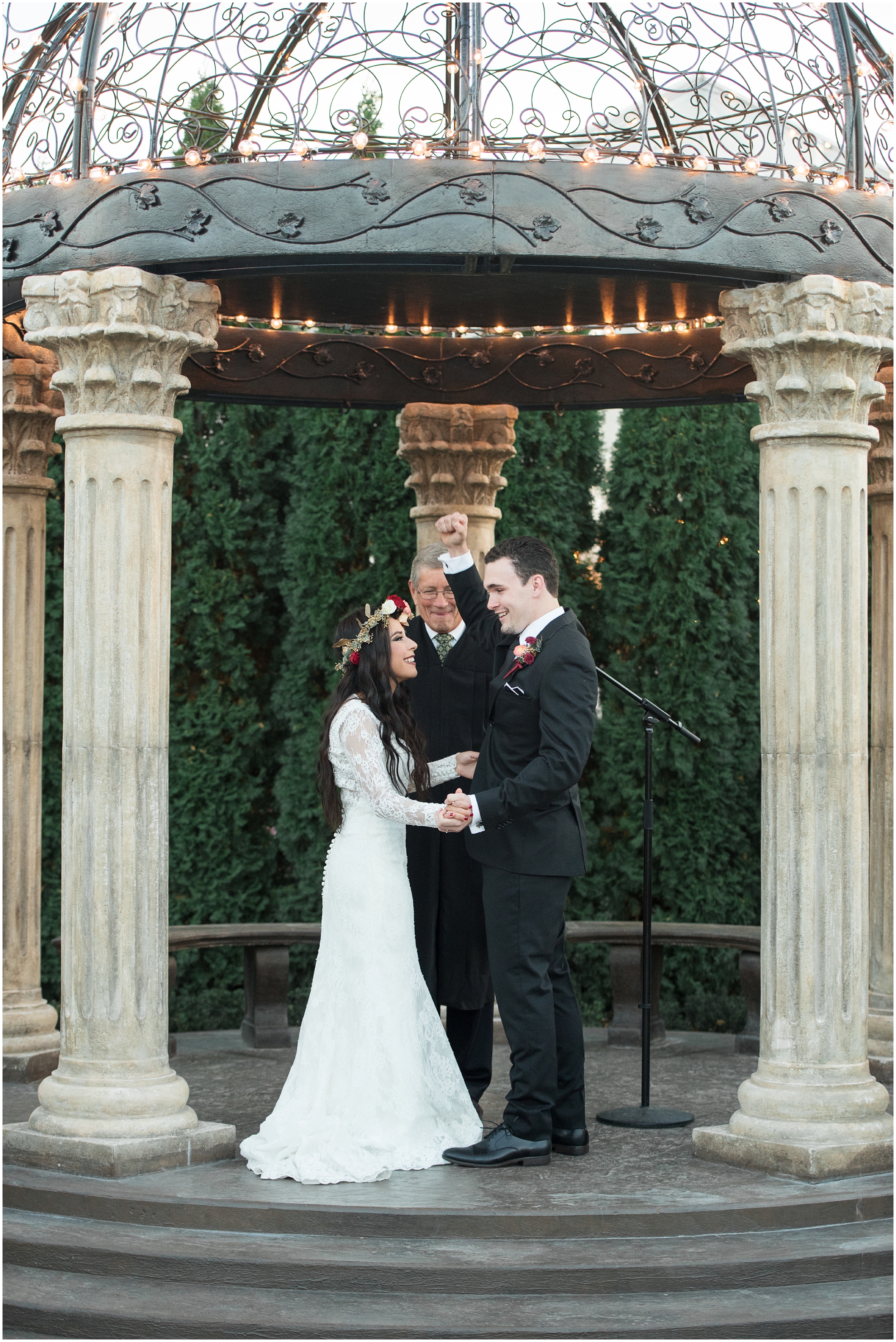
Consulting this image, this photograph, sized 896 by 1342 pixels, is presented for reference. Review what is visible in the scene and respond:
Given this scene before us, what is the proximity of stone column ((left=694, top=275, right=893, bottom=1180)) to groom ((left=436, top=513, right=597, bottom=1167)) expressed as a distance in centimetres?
68

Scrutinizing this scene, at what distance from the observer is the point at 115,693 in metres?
5.65

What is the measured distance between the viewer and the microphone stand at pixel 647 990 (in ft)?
19.6

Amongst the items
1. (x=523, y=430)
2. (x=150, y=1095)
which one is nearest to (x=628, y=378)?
(x=523, y=430)

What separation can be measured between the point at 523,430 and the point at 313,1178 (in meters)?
6.49

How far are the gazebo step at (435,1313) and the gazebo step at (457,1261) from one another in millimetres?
26

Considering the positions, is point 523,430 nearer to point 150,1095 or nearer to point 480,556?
point 480,556

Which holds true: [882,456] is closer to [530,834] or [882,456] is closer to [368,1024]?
[530,834]

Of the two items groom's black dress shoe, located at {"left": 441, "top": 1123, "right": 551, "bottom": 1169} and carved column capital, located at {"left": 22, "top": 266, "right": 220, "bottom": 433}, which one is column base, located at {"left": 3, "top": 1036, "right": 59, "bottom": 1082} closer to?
groom's black dress shoe, located at {"left": 441, "top": 1123, "right": 551, "bottom": 1169}

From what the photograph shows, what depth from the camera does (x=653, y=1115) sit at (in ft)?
20.8

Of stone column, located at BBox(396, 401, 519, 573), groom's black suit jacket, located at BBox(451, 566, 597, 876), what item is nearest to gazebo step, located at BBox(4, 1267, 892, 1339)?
groom's black suit jacket, located at BBox(451, 566, 597, 876)

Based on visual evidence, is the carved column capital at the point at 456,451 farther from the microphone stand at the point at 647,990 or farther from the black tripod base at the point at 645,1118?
the black tripod base at the point at 645,1118

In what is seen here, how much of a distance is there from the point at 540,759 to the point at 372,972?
1014 mm

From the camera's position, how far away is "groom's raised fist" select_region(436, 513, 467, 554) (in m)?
6.00

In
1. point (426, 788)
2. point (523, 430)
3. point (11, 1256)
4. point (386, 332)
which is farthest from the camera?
point (523, 430)
